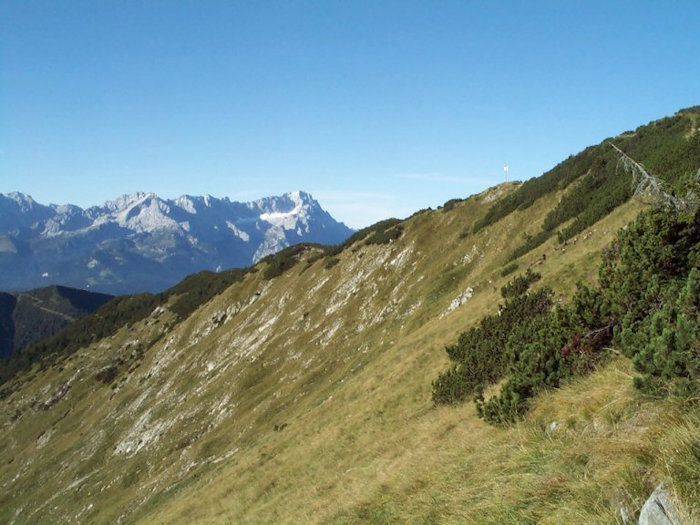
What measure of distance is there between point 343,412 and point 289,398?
24.5m

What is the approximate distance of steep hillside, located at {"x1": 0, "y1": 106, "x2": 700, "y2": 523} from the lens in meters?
6.75

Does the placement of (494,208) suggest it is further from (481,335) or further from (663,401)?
(663,401)

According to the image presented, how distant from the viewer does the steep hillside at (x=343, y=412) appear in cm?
675

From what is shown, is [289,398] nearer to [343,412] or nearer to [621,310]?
[343,412]

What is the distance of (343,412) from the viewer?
1129 inches

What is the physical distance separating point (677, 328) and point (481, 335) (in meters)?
14.6

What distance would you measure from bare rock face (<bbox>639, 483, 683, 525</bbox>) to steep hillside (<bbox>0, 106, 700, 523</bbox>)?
14 centimetres

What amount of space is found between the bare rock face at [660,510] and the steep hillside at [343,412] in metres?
0.14

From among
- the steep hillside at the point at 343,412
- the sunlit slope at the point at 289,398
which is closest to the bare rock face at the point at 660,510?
the steep hillside at the point at 343,412

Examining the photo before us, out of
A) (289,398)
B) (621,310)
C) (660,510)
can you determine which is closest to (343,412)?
(621,310)

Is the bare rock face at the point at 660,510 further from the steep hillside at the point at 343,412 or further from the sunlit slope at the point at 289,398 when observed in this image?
the sunlit slope at the point at 289,398

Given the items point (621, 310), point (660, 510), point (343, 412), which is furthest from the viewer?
point (343, 412)

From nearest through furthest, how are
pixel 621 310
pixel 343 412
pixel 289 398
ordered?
pixel 621 310 < pixel 343 412 < pixel 289 398

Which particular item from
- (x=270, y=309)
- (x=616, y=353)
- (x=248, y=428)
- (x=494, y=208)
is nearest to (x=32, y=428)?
(x=270, y=309)
